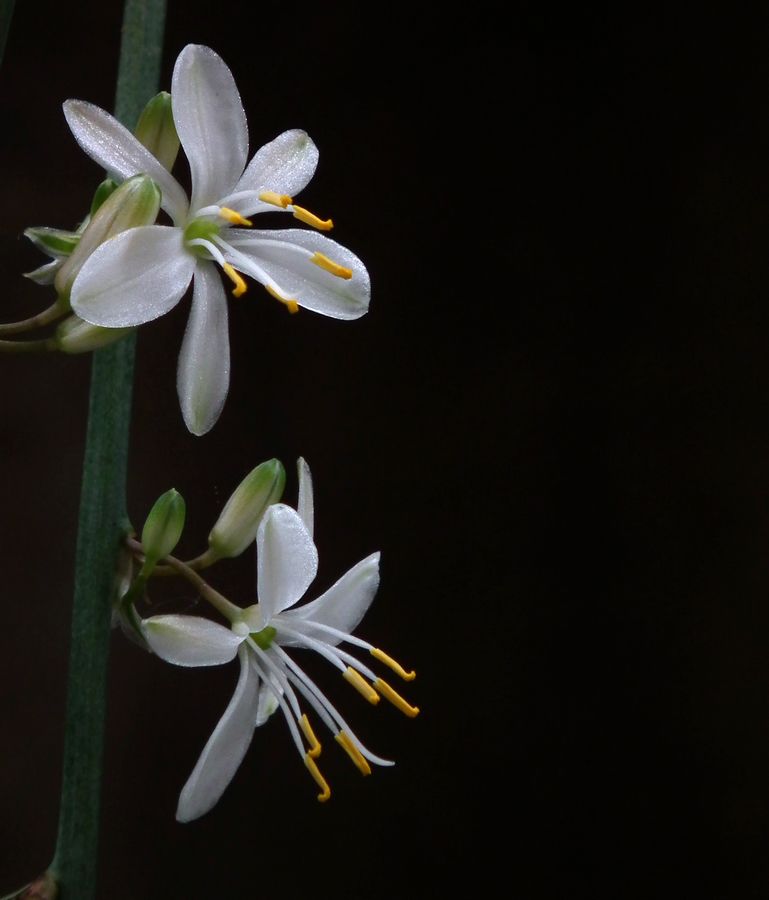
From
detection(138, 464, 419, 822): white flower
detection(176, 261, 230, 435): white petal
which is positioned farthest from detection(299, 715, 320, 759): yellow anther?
detection(176, 261, 230, 435): white petal

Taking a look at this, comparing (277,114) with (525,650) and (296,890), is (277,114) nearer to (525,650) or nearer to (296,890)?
(525,650)

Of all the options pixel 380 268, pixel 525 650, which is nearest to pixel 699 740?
pixel 525 650

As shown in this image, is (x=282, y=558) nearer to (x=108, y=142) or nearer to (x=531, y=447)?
(x=108, y=142)

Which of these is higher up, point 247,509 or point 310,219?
point 310,219

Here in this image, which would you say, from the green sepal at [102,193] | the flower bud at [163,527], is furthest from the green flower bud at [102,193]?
the flower bud at [163,527]

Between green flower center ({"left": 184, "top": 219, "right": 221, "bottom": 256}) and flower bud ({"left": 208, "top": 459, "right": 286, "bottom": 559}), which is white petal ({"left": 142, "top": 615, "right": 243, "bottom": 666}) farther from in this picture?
green flower center ({"left": 184, "top": 219, "right": 221, "bottom": 256})

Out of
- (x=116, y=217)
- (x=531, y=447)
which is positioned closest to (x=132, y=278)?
(x=116, y=217)

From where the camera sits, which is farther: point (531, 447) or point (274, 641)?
point (531, 447)
